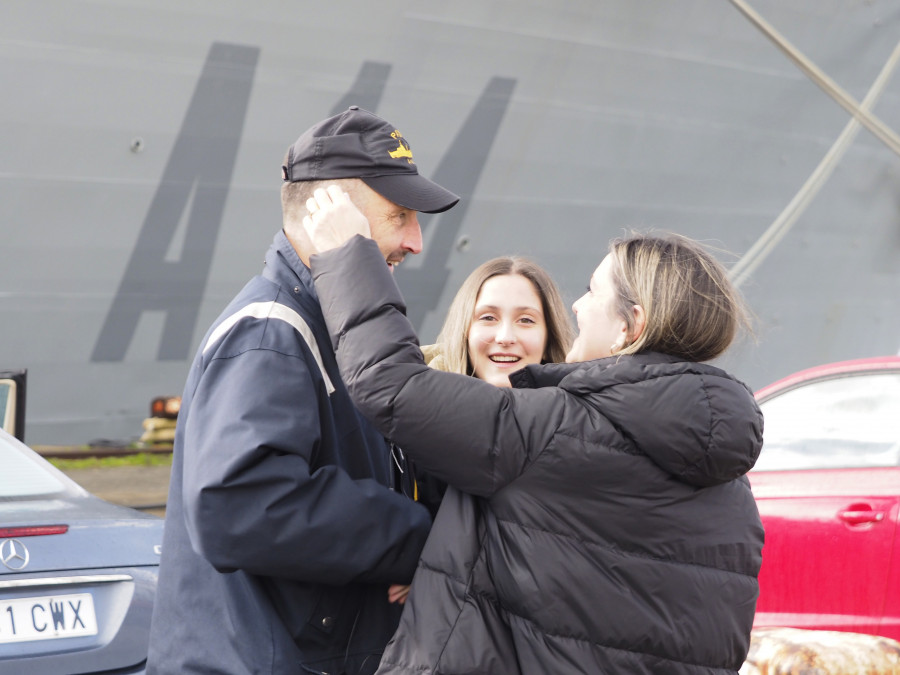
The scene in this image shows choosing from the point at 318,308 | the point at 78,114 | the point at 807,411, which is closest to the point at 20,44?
the point at 78,114

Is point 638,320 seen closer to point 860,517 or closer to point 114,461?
point 860,517

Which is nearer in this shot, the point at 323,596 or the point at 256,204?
the point at 323,596

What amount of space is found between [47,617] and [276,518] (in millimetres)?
1503

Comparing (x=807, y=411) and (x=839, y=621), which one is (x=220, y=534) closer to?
(x=839, y=621)

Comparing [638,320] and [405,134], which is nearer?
[638,320]

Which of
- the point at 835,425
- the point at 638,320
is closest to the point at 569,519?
the point at 638,320

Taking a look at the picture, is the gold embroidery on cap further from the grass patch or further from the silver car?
the grass patch

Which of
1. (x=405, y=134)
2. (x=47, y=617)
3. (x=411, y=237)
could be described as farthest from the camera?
(x=405, y=134)

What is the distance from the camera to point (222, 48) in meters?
7.59

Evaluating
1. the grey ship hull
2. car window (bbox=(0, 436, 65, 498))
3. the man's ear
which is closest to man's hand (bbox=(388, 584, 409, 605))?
the man's ear

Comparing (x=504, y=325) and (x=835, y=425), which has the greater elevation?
(x=504, y=325)

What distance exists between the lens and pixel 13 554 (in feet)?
9.24

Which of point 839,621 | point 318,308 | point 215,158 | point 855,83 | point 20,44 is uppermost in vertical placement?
point 855,83

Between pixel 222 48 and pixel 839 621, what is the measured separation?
225 inches
